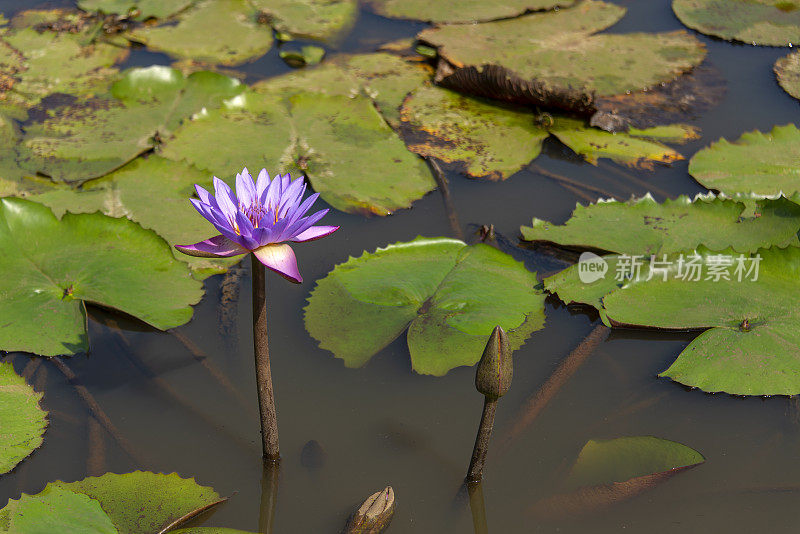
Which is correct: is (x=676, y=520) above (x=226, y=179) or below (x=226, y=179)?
below

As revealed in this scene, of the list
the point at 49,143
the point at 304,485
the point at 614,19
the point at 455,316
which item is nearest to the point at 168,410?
the point at 304,485

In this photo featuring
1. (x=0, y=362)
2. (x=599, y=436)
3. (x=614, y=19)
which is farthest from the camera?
(x=614, y=19)

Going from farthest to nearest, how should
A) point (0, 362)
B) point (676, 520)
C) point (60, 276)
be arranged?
point (60, 276), point (0, 362), point (676, 520)

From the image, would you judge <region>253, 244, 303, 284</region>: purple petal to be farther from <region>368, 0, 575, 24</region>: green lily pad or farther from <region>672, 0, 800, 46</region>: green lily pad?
<region>672, 0, 800, 46</region>: green lily pad

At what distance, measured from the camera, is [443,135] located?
3.88 m

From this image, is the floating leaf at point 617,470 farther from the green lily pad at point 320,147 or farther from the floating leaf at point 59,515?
the green lily pad at point 320,147

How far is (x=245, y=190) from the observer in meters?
2.01

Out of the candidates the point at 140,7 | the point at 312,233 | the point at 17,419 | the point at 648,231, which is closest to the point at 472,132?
the point at 648,231

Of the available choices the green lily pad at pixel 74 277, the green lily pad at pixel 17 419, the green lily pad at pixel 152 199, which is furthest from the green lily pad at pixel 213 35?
the green lily pad at pixel 17 419

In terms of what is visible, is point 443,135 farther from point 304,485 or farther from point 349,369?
point 304,485

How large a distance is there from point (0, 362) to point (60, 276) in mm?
389

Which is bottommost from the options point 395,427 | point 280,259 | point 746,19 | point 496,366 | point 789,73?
point 395,427

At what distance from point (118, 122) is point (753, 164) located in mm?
3347

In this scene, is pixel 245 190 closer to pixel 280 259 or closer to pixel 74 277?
pixel 280 259
